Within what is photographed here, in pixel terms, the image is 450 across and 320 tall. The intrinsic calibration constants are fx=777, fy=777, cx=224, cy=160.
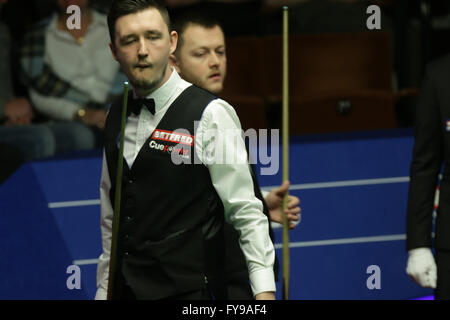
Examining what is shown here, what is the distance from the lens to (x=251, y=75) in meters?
4.70

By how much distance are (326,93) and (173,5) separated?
1.05 m

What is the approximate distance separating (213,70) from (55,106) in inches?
71.9

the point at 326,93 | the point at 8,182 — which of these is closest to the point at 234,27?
the point at 326,93

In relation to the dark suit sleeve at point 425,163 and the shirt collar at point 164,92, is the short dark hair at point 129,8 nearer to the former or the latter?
the shirt collar at point 164,92

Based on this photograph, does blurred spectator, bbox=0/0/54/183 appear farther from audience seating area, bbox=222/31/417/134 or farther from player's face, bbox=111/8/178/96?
player's face, bbox=111/8/178/96

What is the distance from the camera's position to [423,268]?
251 centimetres

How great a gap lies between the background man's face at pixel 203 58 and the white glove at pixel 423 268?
84 centimetres

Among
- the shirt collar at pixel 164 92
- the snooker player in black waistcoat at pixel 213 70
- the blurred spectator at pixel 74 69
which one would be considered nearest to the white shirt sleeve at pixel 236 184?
the shirt collar at pixel 164 92

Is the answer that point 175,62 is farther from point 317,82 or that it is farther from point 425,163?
point 317,82

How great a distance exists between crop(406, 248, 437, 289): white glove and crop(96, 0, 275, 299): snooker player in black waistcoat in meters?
0.77

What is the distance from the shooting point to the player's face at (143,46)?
1919mm

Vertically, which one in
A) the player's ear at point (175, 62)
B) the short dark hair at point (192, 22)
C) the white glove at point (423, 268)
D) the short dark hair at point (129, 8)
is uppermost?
the short dark hair at point (192, 22)

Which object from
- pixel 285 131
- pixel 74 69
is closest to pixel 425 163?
pixel 285 131

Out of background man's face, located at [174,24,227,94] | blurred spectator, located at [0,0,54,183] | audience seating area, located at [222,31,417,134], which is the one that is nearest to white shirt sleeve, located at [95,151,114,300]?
background man's face, located at [174,24,227,94]
